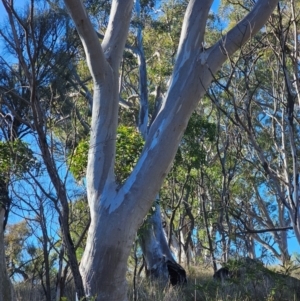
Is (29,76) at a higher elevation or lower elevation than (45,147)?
higher

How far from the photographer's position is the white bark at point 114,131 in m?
5.78

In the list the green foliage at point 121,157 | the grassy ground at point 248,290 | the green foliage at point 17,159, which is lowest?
the grassy ground at point 248,290

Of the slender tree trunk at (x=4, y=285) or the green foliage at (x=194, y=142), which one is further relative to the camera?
the green foliage at (x=194, y=142)

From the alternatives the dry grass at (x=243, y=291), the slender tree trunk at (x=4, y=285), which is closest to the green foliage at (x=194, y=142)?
the dry grass at (x=243, y=291)

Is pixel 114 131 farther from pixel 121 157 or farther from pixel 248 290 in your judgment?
pixel 248 290

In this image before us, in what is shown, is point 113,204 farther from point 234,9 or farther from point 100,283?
point 234,9

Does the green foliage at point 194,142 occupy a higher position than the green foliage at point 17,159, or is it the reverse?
the green foliage at point 194,142

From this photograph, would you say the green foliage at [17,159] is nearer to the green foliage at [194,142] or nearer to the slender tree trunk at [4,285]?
the slender tree trunk at [4,285]

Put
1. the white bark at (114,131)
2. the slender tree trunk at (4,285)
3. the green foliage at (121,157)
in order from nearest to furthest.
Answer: the white bark at (114,131), the slender tree trunk at (4,285), the green foliage at (121,157)

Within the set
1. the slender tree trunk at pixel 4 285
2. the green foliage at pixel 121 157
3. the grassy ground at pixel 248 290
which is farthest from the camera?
the green foliage at pixel 121 157

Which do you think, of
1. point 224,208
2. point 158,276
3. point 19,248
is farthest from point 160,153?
point 19,248

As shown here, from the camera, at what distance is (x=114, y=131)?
640 centimetres

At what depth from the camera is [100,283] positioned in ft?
18.8

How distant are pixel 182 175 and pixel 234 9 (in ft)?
15.8
